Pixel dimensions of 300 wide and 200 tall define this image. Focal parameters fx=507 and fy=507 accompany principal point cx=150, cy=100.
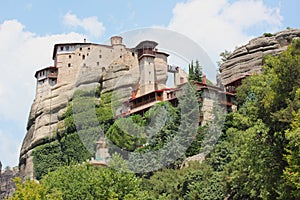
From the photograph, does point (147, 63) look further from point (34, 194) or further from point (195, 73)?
point (34, 194)

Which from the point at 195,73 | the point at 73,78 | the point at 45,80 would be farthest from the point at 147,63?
the point at 45,80

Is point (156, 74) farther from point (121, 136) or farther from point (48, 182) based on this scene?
point (48, 182)

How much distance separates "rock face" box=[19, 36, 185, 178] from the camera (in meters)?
55.0

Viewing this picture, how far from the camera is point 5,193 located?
215 ft

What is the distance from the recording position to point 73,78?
60.1 metres

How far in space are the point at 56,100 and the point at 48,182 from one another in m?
29.2

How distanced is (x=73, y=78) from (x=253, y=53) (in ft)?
74.5

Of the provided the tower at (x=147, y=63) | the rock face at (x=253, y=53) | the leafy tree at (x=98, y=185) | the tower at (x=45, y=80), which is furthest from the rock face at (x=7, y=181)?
the leafy tree at (x=98, y=185)

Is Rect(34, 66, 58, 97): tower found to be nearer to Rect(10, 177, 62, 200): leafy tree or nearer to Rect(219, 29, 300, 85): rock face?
Rect(219, 29, 300, 85): rock face

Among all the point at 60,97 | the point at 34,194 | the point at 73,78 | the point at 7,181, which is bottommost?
the point at 34,194

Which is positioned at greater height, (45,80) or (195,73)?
(45,80)

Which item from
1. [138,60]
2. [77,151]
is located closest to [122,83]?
[138,60]

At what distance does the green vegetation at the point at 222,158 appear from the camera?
65.3 feet

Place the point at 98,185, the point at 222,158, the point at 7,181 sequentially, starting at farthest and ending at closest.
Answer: the point at 7,181
the point at 222,158
the point at 98,185
